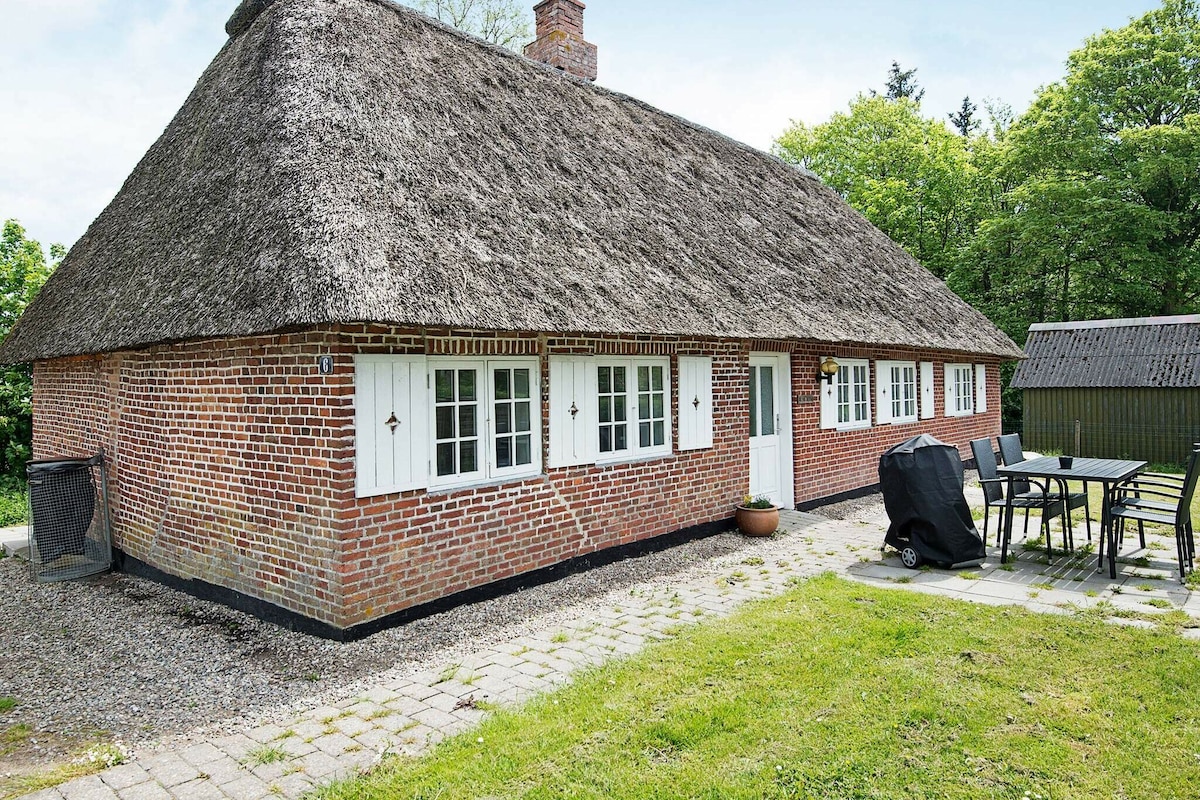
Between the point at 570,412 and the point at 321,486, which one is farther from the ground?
the point at 570,412

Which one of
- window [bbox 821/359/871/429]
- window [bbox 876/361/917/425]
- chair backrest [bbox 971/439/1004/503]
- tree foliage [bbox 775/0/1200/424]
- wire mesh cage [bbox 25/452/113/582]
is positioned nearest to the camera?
wire mesh cage [bbox 25/452/113/582]

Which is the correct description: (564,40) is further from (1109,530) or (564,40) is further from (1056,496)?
(1109,530)

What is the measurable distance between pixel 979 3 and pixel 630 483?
6720 millimetres

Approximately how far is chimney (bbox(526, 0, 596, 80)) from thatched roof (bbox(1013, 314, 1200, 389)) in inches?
512

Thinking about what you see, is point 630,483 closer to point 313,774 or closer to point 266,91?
point 313,774

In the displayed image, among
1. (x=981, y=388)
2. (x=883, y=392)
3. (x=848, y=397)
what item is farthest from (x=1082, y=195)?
(x=848, y=397)

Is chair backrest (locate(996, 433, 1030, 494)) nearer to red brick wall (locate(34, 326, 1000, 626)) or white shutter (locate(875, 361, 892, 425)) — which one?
white shutter (locate(875, 361, 892, 425))

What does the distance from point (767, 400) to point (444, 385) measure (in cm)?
510

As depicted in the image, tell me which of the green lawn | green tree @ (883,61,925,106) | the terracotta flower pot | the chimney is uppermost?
green tree @ (883,61,925,106)

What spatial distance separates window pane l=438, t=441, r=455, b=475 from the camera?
5672 millimetres

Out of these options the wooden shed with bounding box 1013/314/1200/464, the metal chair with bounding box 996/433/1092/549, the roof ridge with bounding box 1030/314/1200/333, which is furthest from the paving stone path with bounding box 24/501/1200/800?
the roof ridge with bounding box 1030/314/1200/333

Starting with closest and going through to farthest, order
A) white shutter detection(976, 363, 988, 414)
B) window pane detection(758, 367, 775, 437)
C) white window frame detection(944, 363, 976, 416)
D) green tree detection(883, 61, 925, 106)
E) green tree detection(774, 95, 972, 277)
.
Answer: window pane detection(758, 367, 775, 437) < white window frame detection(944, 363, 976, 416) < white shutter detection(976, 363, 988, 414) < green tree detection(774, 95, 972, 277) < green tree detection(883, 61, 925, 106)

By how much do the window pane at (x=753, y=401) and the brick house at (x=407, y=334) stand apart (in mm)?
33

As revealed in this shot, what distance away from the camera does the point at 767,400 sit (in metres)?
9.53
